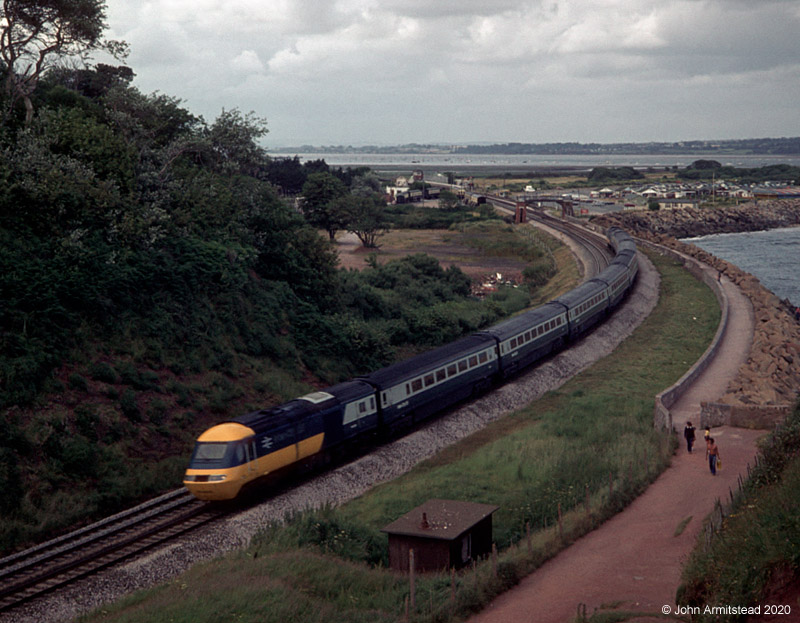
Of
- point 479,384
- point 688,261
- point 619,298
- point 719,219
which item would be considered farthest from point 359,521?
point 719,219

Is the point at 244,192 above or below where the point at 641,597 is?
above

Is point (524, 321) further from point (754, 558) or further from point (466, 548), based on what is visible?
point (754, 558)

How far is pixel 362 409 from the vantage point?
29297 millimetres

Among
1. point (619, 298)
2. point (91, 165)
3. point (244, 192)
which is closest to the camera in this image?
point (91, 165)

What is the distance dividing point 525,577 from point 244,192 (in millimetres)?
35227

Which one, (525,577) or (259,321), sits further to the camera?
(259,321)

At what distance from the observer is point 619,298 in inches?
2360

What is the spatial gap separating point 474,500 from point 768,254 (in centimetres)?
10809

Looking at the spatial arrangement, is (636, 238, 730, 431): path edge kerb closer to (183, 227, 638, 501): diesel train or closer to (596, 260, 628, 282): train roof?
(183, 227, 638, 501): diesel train

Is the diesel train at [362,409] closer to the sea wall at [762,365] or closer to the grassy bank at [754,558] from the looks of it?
the sea wall at [762,365]

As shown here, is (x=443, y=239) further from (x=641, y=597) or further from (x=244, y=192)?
(x=641, y=597)

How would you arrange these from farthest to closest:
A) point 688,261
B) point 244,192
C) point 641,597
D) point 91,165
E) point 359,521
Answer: point 688,261 → point 244,192 → point 91,165 → point 359,521 → point 641,597

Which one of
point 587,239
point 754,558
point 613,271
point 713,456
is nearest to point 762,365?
point 713,456

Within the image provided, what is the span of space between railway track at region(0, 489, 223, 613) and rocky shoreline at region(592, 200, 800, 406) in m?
23.2
